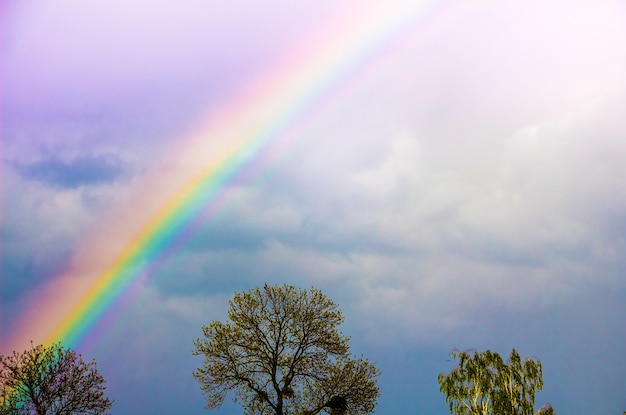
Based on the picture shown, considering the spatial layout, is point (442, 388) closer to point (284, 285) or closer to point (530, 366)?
point (530, 366)

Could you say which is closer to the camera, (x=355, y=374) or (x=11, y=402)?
(x=11, y=402)

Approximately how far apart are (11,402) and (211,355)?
1897 centimetres

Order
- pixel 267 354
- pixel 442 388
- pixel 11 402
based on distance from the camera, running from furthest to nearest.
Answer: pixel 442 388 → pixel 267 354 → pixel 11 402

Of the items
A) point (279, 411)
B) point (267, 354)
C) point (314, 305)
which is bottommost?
point (279, 411)

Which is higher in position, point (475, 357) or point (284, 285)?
point (284, 285)

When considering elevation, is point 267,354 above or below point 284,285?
below

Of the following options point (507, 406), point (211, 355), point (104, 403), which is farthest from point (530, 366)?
point (104, 403)

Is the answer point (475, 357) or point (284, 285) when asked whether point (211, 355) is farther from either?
point (475, 357)

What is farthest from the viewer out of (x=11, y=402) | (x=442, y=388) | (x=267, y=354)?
(x=442, y=388)

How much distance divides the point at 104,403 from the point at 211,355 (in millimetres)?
11202

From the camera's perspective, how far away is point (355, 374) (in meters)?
72.6

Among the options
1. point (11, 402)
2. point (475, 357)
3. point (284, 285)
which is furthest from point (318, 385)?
point (11, 402)

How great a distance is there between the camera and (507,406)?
246 ft

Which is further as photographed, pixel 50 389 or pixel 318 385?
pixel 318 385
